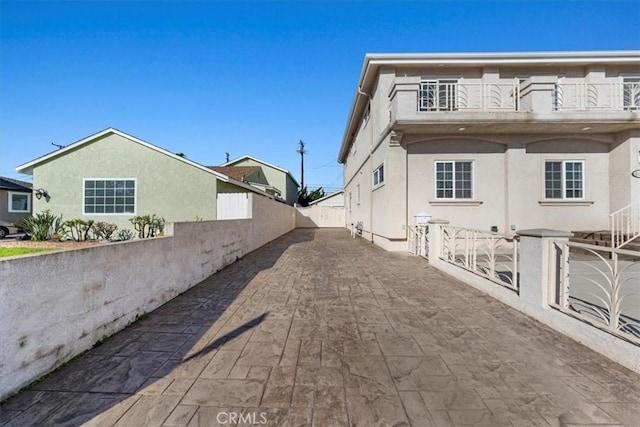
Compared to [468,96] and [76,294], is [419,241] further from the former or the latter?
[76,294]

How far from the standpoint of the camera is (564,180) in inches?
404

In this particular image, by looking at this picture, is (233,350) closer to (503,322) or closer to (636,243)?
(503,322)

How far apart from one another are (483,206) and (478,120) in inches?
118

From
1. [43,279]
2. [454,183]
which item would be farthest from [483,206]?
[43,279]

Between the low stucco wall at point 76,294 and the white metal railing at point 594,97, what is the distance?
1246 cm

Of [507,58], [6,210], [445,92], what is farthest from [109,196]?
[507,58]

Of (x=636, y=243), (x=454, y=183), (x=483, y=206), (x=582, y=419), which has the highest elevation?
(x=454, y=183)

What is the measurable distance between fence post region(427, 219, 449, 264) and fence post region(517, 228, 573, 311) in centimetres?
330

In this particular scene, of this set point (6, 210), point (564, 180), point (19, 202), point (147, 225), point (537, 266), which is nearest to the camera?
point (537, 266)

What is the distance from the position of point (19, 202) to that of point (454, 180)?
30171mm

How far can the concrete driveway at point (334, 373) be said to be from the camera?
219cm

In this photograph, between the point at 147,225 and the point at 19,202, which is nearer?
the point at 147,225

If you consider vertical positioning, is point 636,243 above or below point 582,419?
above

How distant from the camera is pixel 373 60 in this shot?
1045 cm
